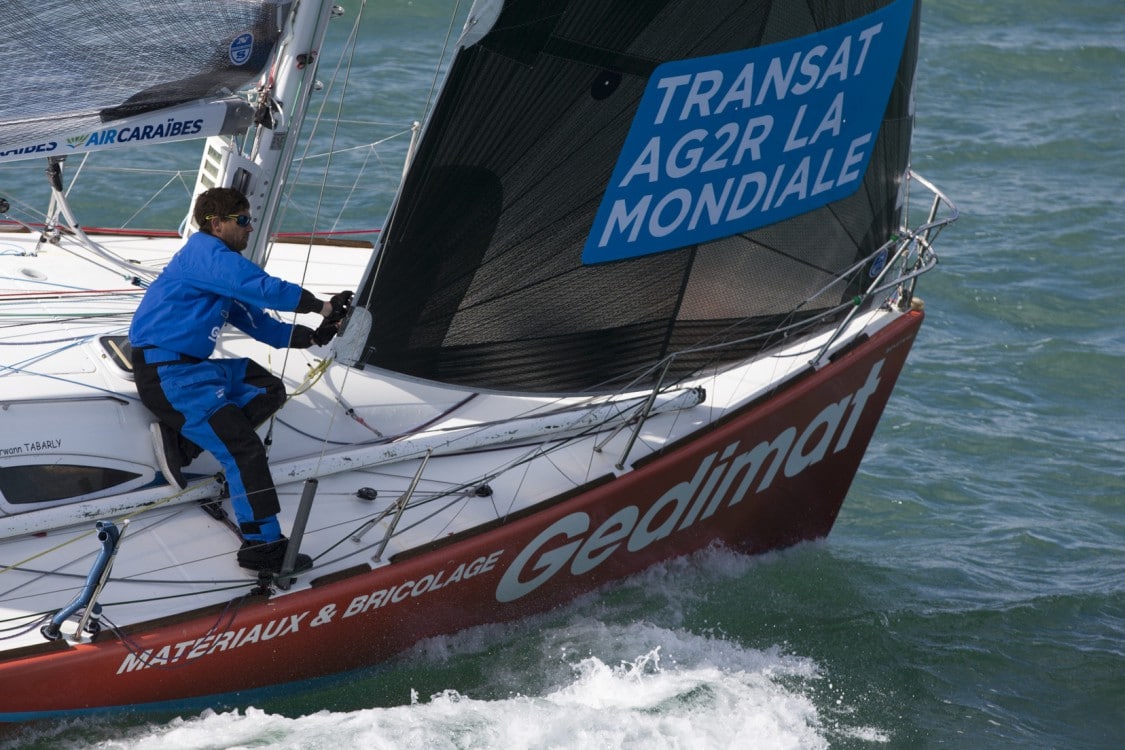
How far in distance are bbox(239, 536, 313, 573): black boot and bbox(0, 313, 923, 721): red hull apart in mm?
122

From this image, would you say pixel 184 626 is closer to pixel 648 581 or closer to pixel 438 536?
pixel 438 536

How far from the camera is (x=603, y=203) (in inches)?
196

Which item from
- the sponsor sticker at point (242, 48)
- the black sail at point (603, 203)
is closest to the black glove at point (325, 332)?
the black sail at point (603, 203)

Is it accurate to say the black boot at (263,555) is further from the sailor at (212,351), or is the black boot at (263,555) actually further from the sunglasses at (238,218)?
the sunglasses at (238,218)

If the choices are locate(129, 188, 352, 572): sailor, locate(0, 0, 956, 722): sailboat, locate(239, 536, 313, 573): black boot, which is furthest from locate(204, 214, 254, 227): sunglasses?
locate(239, 536, 313, 573): black boot

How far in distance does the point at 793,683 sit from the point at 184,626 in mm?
2351

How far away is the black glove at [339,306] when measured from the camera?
468 cm

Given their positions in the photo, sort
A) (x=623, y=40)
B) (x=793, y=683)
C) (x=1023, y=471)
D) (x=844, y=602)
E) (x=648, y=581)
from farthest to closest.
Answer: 1. (x=1023, y=471)
2. (x=844, y=602)
3. (x=648, y=581)
4. (x=793, y=683)
5. (x=623, y=40)

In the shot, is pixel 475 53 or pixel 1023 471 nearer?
pixel 475 53

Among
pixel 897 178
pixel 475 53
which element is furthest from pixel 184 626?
pixel 897 178

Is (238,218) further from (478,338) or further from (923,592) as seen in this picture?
(923,592)

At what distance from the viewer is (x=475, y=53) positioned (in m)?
4.44

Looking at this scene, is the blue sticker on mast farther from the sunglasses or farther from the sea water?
the sea water

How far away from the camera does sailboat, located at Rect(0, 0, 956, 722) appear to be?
444 cm
